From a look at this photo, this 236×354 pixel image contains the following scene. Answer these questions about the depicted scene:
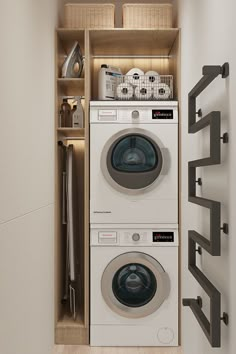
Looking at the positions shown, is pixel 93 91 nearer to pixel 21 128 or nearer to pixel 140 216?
pixel 140 216

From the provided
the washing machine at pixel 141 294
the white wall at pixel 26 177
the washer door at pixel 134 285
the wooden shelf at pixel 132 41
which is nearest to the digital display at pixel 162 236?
the washing machine at pixel 141 294

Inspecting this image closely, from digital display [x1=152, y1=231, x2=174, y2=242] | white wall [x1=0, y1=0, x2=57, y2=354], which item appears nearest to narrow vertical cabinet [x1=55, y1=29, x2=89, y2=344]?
white wall [x1=0, y1=0, x2=57, y2=354]

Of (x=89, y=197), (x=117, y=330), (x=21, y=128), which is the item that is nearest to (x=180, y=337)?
(x=117, y=330)

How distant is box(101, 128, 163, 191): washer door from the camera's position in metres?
3.52

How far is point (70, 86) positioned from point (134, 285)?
159cm

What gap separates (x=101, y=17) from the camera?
3.73m

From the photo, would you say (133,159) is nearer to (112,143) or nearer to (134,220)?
(112,143)

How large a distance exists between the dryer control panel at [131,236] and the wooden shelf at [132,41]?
1.40m

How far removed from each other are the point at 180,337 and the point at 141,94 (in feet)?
5.83

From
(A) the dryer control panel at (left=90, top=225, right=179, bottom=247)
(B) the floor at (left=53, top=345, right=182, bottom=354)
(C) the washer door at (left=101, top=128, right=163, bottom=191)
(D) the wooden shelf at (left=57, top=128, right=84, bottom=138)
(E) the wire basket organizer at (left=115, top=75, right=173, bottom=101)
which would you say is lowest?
(B) the floor at (left=53, top=345, right=182, bottom=354)

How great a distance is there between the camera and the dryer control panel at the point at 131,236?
3.54 meters

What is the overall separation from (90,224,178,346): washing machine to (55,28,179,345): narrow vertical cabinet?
0.09 metres

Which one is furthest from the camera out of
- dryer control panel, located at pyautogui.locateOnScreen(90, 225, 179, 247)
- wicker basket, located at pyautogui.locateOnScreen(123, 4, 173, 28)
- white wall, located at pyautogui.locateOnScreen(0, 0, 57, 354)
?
wicker basket, located at pyautogui.locateOnScreen(123, 4, 173, 28)

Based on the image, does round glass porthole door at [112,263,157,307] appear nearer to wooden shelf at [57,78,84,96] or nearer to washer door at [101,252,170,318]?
washer door at [101,252,170,318]
